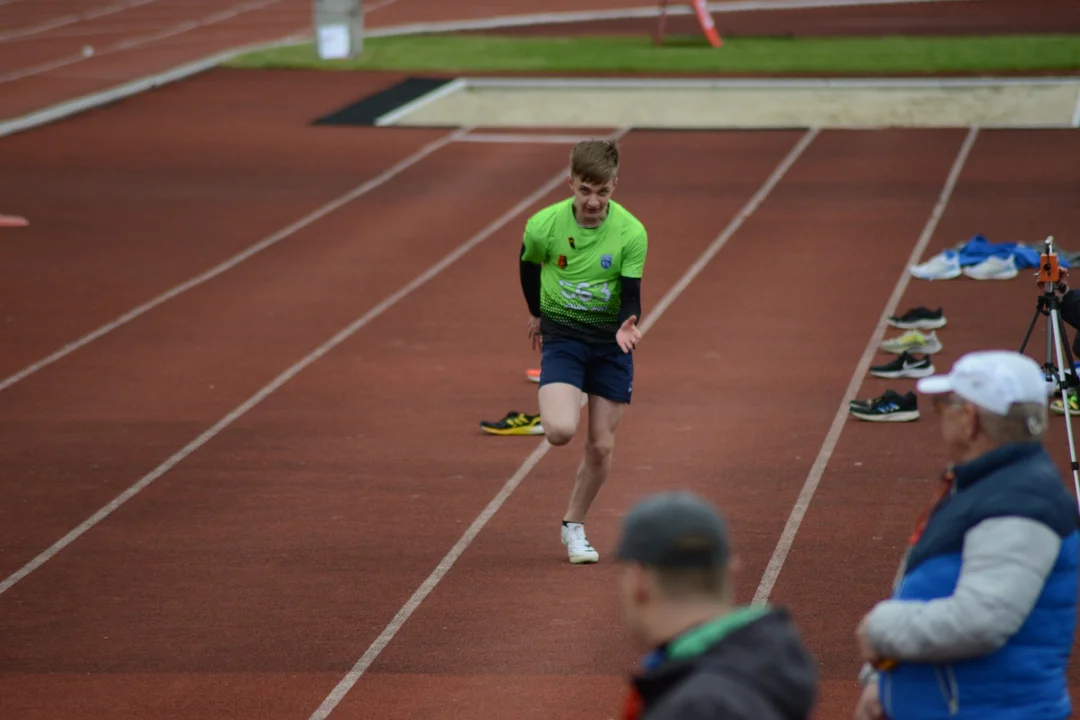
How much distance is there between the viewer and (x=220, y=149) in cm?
2238

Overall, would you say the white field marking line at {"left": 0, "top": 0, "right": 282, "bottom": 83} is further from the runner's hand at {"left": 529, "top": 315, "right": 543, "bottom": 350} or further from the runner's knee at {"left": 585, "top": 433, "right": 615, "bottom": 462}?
the runner's knee at {"left": 585, "top": 433, "right": 615, "bottom": 462}

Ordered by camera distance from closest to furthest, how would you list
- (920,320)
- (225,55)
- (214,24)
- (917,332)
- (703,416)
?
1. (703,416)
2. (917,332)
3. (920,320)
4. (225,55)
5. (214,24)

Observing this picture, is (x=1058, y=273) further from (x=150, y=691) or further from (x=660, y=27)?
(x=660, y=27)

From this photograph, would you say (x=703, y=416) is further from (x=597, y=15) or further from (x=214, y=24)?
(x=597, y=15)

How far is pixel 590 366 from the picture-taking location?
805 centimetres

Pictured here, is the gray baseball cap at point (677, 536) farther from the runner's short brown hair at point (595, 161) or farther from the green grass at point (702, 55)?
the green grass at point (702, 55)

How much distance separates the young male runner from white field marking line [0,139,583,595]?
2755 millimetres

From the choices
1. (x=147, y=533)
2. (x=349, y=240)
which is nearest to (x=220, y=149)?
(x=349, y=240)

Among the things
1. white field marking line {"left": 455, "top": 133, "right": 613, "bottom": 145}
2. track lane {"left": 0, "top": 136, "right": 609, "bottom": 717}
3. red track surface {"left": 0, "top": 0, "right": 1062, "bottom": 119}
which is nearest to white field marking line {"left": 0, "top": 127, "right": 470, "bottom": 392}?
white field marking line {"left": 455, "top": 133, "right": 613, "bottom": 145}

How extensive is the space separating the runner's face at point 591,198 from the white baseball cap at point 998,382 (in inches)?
146

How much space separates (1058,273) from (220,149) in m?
16.3

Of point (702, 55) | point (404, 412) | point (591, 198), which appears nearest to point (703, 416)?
point (404, 412)

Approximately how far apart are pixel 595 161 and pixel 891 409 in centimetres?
432

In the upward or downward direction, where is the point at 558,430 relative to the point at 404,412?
upward
